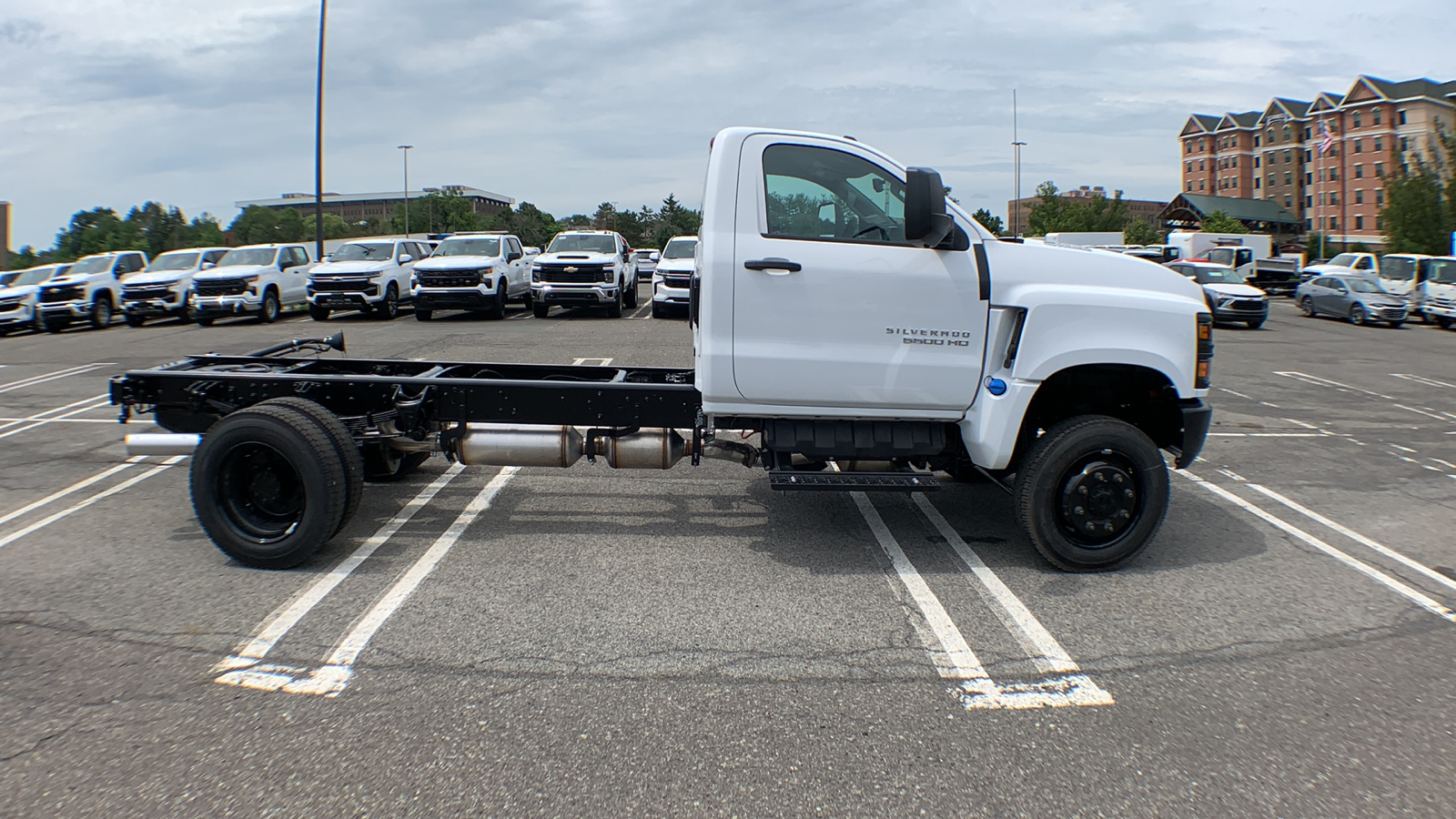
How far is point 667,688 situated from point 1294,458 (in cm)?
718

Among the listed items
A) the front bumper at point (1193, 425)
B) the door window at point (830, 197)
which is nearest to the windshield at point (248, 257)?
the door window at point (830, 197)

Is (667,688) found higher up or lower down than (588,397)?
lower down

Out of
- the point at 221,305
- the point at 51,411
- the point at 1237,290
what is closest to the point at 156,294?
the point at 221,305

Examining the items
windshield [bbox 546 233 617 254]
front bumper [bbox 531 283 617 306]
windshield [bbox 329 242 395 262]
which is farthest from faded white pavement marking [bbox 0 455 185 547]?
windshield [bbox 329 242 395 262]

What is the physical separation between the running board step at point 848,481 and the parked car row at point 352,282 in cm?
1572

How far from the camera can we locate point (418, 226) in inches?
4540

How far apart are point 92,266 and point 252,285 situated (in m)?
5.33

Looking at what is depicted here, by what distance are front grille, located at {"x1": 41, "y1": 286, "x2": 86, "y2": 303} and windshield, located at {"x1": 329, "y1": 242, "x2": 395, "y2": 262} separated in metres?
5.80

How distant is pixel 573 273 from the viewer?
867 inches

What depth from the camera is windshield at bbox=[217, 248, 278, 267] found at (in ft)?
77.8

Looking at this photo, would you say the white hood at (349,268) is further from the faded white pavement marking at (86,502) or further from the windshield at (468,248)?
the faded white pavement marking at (86,502)

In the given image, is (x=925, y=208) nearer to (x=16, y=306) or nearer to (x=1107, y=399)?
(x=1107, y=399)

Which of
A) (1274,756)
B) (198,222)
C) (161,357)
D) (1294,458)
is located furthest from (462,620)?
(198,222)

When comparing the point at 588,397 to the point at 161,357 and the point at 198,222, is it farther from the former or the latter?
the point at 198,222
